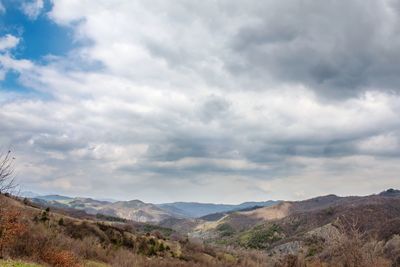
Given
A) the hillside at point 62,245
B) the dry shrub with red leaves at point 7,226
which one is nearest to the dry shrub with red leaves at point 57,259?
the hillside at point 62,245

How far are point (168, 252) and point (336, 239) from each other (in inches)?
2096

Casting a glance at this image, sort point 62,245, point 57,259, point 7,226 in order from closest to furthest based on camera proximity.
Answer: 1. point 7,226
2. point 57,259
3. point 62,245

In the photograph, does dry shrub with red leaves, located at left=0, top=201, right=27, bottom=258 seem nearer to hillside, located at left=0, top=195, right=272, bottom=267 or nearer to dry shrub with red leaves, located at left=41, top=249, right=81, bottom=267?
hillside, located at left=0, top=195, right=272, bottom=267

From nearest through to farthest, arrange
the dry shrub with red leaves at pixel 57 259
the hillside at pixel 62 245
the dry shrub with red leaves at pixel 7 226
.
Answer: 1. the dry shrub with red leaves at pixel 7 226
2. the hillside at pixel 62 245
3. the dry shrub with red leaves at pixel 57 259

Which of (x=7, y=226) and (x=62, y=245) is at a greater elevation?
(x=7, y=226)

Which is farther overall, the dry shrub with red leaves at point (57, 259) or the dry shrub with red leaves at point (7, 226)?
the dry shrub with red leaves at point (57, 259)

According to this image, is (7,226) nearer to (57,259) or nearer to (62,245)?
(57,259)

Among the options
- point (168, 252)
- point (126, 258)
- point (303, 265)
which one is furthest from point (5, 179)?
point (168, 252)

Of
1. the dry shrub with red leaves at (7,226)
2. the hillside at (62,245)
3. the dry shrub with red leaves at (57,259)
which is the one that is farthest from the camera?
the dry shrub with red leaves at (57,259)

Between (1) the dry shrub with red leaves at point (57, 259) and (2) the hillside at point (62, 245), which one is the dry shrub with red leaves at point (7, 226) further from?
(1) the dry shrub with red leaves at point (57, 259)

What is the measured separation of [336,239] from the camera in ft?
238

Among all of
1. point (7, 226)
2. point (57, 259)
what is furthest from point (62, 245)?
point (7, 226)

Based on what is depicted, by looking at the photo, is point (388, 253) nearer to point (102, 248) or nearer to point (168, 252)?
point (168, 252)

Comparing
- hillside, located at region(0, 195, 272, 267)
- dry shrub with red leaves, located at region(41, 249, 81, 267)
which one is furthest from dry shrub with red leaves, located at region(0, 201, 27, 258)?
dry shrub with red leaves, located at region(41, 249, 81, 267)
